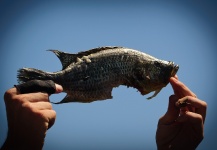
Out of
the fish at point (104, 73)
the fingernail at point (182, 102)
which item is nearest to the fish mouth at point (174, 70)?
the fish at point (104, 73)

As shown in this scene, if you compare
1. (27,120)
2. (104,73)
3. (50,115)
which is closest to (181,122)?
(104,73)

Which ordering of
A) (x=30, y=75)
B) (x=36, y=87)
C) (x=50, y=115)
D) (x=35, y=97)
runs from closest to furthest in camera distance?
(x=50, y=115) → (x=35, y=97) → (x=36, y=87) → (x=30, y=75)

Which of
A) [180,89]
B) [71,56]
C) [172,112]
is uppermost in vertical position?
[71,56]

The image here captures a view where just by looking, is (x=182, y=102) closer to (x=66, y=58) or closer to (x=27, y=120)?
(x=66, y=58)

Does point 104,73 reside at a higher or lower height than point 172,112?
higher

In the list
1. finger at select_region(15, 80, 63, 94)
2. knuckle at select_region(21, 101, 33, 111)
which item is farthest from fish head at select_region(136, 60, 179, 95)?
knuckle at select_region(21, 101, 33, 111)

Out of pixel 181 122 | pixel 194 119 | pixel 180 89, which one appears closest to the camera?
pixel 194 119

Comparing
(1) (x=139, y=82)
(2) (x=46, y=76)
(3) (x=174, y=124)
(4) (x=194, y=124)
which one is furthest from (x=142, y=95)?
(2) (x=46, y=76)

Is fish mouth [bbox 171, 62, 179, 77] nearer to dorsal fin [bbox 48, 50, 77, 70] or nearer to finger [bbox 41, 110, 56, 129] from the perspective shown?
dorsal fin [bbox 48, 50, 77, 70]
